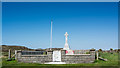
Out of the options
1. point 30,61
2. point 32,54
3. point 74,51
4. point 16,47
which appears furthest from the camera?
point 16,47

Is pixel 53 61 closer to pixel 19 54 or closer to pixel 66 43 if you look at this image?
pixel 19 54

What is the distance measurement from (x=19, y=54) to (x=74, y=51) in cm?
789

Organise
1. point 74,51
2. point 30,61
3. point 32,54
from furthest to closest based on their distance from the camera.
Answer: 1. point 74,51
2. point 32,54
3. point 30,61

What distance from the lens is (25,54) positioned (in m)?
17.2

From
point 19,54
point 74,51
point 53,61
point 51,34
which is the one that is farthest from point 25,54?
point 74,51

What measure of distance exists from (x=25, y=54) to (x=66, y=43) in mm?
6961

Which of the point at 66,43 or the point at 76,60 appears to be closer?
the point at 76,60

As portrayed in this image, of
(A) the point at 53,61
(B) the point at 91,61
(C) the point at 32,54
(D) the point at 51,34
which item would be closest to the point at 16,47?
(D) the point at 51,34

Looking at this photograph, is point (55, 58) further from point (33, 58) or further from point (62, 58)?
point (33, 58)

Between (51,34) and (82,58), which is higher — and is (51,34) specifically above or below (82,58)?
above

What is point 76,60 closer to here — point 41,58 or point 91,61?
point 91,61

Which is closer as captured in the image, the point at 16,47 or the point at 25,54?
the point at 25,54

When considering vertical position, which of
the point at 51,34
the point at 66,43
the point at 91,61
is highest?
the point at 51,34

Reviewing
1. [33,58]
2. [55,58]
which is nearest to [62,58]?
[55,58]
